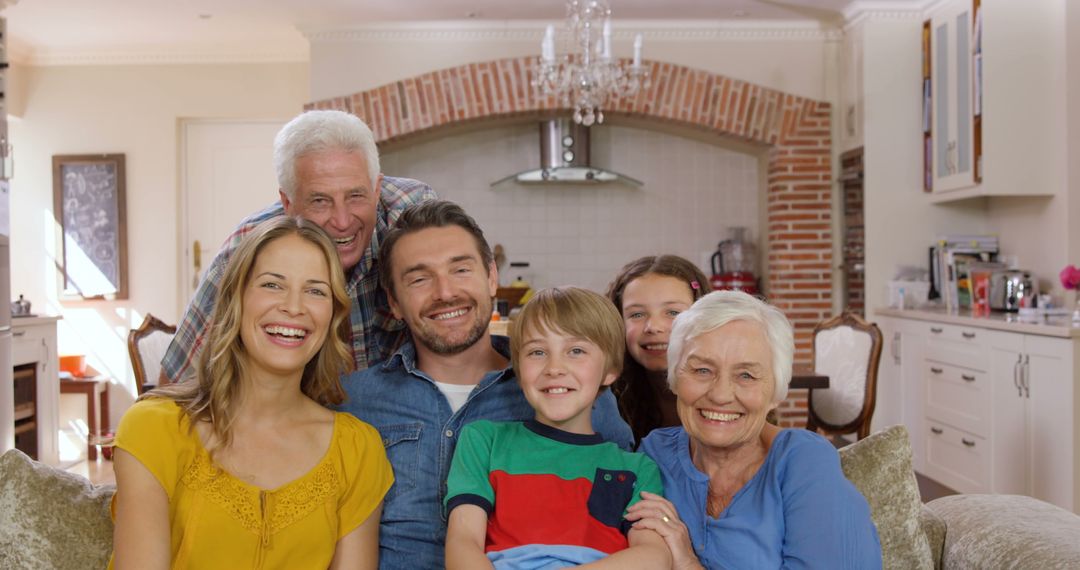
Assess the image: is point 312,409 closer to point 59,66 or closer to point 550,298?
point 550,298

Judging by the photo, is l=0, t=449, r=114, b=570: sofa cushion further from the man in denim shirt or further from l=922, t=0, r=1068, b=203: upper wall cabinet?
l=922, t=0, r=1068, b=203: upper wall cabinet

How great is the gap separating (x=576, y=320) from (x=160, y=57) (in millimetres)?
6373

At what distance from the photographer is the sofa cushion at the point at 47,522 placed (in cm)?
182

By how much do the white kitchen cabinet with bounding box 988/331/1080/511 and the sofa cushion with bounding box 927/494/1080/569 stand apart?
7.17 feet

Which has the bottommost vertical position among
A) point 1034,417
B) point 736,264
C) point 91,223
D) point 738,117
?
point 1034,417

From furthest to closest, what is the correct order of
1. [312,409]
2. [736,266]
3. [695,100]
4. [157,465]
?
[736,266] < [695,100] < [312,409] < [157,465]

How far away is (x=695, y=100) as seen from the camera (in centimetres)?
642

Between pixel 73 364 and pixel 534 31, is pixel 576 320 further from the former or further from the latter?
pixel 73 364

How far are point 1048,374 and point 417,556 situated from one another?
325 centimetres

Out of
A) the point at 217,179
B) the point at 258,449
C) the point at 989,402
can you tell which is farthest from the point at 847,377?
the point at 217,179

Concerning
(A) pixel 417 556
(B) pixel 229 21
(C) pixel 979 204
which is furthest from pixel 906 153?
(A) pixel 417 556

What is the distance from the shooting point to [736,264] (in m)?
6.92

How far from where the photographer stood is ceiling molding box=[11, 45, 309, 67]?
23.5 feet

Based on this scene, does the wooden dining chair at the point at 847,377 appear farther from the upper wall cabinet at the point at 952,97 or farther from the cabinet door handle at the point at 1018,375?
the upper wall cabinet at the point at 952,97
